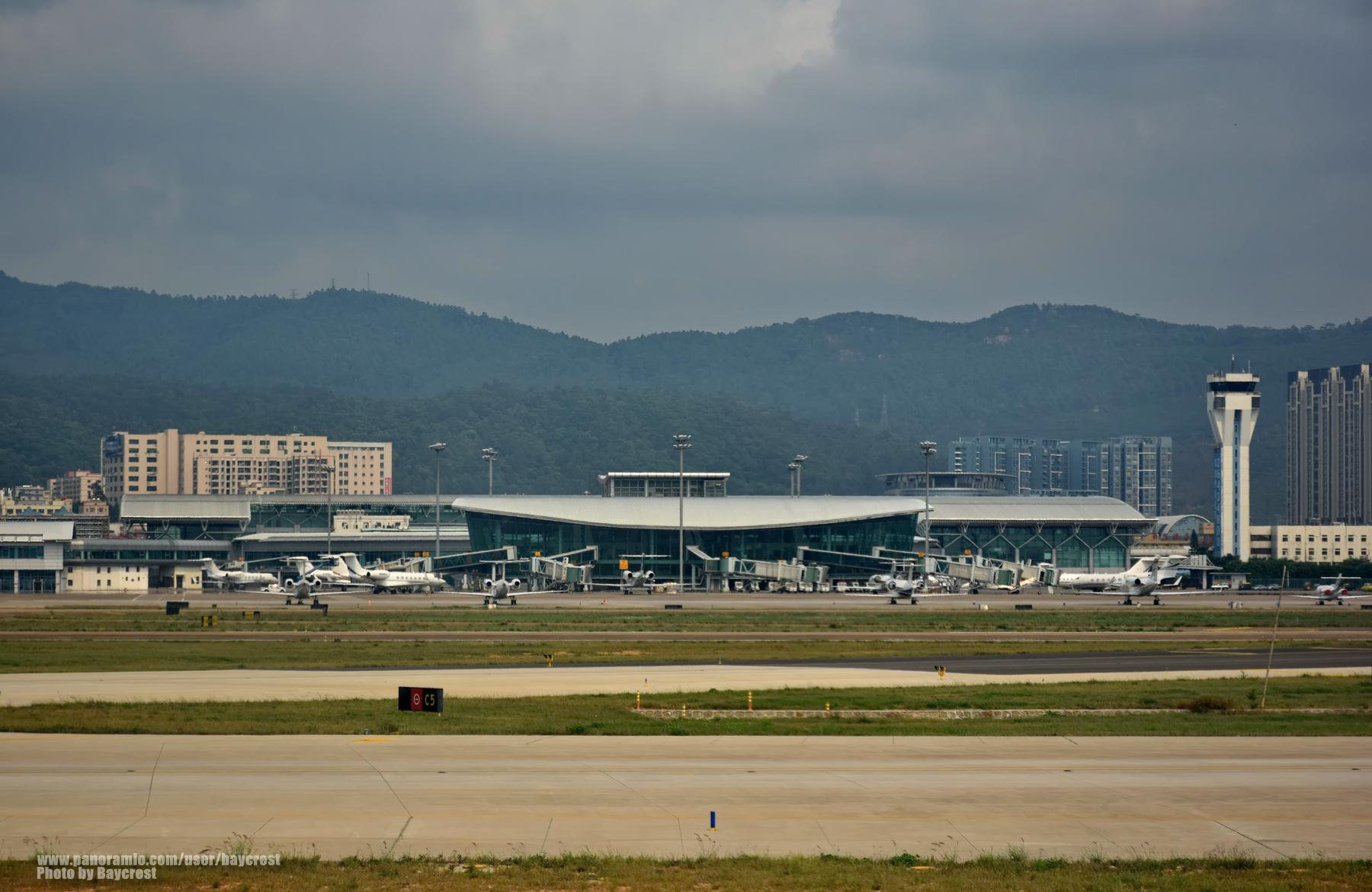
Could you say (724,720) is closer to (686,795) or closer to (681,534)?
(686,795)

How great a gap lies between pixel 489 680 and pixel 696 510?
124130 mm

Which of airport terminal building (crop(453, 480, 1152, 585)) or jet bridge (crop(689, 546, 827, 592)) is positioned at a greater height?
airport terminal building (crop(453, 480, 1152, 585))

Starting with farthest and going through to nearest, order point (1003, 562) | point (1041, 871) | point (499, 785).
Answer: point (1003, 562)
point (499, 785)
point (1041, 871)

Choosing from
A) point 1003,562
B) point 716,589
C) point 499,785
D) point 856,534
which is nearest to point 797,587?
point 716,589

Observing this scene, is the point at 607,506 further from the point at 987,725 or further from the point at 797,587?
the point at 987,725

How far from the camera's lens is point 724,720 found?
45781mm

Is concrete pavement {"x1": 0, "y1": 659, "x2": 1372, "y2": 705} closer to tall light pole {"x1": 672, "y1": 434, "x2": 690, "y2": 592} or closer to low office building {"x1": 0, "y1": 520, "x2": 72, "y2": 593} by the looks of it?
tall light pole {"x1": 672, "y1": 434, "x2": 690, "y2": 592}

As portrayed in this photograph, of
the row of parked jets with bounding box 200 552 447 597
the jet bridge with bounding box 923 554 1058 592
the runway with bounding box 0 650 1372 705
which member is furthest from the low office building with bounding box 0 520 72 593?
the runway with bounding box 0 650 1372 705

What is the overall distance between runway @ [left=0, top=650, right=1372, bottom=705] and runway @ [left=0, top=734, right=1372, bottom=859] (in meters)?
11.0

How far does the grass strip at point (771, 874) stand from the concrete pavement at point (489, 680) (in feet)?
81.9

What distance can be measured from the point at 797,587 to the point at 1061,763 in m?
126

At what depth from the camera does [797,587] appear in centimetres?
16250

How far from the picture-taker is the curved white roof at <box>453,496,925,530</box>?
176m

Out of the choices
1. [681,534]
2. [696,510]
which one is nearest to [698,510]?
[696,510]
